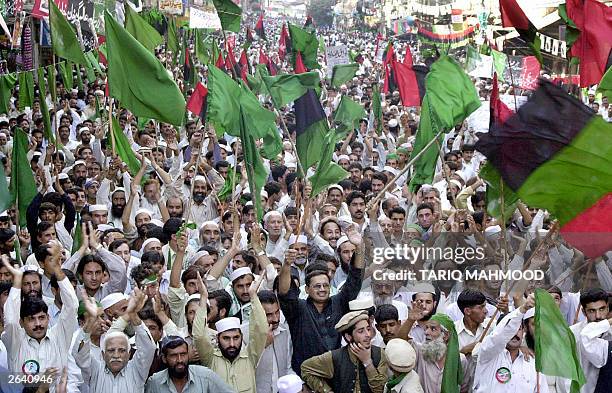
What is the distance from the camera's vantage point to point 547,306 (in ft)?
17.2

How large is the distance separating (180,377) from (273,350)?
0.93 meters

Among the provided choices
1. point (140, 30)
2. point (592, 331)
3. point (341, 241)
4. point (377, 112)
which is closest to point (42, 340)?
point (341, 241)

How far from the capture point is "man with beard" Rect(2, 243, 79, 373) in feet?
20.3

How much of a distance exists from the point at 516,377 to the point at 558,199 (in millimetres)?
1090

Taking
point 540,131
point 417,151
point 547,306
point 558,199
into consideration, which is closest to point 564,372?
point 547,306

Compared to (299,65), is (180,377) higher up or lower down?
higher up

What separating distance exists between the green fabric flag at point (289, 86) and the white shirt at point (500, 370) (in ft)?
15.9

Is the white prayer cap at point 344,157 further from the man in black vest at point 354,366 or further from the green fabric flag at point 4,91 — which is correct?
the man in black vest at point 354,366

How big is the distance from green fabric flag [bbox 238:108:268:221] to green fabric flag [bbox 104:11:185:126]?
46cm

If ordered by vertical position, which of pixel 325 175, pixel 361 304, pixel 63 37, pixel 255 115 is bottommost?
pixel 325 175

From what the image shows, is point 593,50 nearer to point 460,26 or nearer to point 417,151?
point 417,151

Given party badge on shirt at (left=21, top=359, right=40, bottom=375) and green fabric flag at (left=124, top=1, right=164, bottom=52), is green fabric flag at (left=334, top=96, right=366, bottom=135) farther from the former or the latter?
party badge on shirt at (left=21, top=359, right=40, bottom=375)

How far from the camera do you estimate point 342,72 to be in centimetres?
1508

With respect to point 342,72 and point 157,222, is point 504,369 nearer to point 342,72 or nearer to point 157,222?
point 157,222
